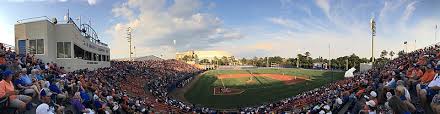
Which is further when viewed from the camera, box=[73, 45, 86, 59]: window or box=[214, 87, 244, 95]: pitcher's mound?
box=[214, 87, 244, 95]: pitcher's mound

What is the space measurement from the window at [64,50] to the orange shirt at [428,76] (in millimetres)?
23283

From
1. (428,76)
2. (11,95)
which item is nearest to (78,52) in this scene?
(11,95)

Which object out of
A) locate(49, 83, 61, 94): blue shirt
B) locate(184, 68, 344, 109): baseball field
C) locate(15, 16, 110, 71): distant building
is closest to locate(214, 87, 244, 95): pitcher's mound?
locate(184, 68, 344, 109): baseball field

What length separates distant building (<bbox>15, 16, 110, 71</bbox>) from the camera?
80.4 feet

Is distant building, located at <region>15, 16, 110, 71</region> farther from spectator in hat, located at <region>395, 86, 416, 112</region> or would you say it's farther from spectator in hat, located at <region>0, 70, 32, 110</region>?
spectator in hat, located at <region>395, 86, 416, 112</region>

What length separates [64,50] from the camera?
26.2m

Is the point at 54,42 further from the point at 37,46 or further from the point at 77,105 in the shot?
the point at 77,105

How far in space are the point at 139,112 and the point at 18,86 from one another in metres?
9.28

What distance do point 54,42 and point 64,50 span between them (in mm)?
899

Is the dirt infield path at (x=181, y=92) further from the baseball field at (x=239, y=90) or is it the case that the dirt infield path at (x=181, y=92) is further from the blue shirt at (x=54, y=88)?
the blue shirt at (x=54, y=88)

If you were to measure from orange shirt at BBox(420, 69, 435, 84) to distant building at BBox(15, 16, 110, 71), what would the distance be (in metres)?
22.9

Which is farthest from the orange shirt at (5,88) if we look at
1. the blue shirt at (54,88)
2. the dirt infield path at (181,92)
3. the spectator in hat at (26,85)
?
the dirt infield path at (181,92)

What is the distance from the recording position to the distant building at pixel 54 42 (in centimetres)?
2452

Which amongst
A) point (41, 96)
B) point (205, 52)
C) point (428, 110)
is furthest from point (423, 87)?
point (205, 52)
